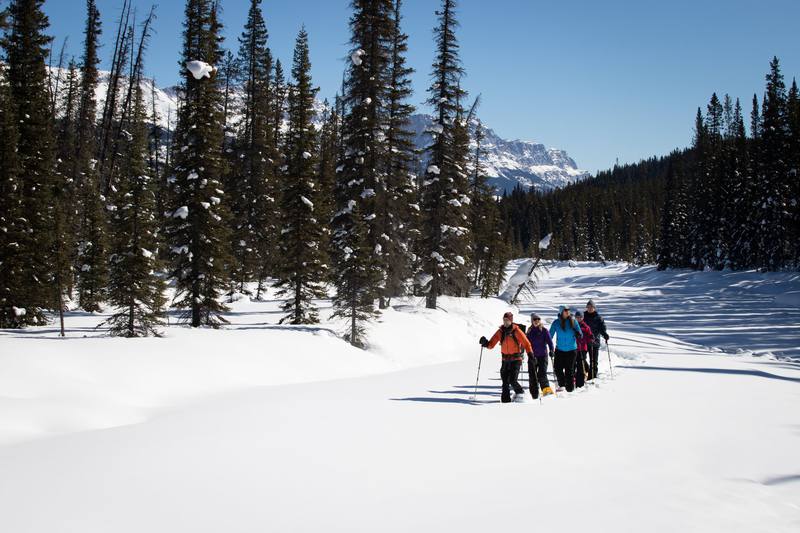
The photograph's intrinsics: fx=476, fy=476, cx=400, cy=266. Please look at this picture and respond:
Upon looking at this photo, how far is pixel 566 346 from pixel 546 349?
0.70m

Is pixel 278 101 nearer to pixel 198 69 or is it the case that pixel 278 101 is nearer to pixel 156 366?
pixel 198 69

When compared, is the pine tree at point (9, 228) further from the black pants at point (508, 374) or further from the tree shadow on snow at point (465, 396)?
the black pants at point (508, 374)

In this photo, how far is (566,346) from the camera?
41.0ft

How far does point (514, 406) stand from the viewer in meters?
10.4

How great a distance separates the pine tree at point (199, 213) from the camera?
68.5 feet

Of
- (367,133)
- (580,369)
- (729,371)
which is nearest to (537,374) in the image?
(580,369)

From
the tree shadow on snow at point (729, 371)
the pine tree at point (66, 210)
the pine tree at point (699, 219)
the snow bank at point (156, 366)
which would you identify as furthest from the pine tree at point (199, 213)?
the pine tree at point (699, 219)

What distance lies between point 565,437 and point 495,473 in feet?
7.53

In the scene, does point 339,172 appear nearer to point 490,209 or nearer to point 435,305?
point 435,305

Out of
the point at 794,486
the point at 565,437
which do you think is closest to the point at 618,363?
the point at 565,437

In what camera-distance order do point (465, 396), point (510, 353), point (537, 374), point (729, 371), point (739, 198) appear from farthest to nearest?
point (739, 198) < point (729, 371) < point (537, 374) < point (465, 396) < point (510, 353)

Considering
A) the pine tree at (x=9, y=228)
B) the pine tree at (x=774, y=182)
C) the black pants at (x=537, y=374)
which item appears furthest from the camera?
the pine tree at (x=774, y=182)

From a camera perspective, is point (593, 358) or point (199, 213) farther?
point (199, 213)

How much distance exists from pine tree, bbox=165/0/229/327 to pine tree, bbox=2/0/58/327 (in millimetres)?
5212
